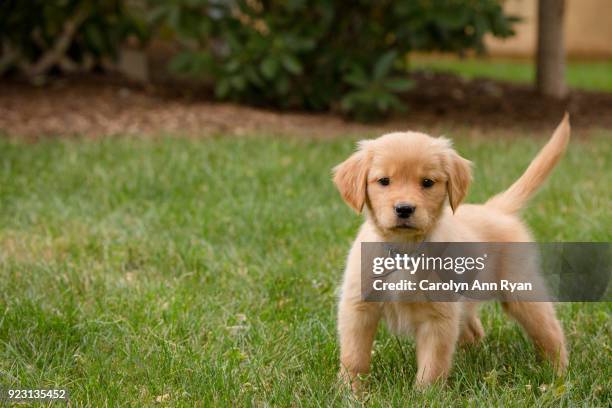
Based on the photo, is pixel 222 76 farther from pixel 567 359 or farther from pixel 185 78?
pixel 567 359

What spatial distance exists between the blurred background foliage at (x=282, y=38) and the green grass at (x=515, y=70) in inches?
160

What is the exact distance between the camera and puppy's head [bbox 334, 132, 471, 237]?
3.02 metres

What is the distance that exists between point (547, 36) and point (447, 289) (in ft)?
25.2

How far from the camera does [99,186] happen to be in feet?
18.9

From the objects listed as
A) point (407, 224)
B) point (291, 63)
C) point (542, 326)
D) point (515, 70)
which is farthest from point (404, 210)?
point (515, 70)

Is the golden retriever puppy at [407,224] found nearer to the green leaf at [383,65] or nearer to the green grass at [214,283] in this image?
the green grass at [214,283]

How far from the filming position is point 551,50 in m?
10.2

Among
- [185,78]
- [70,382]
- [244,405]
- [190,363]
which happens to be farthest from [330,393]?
[185,78]

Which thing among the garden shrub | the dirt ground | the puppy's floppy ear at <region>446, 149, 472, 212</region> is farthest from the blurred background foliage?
the puppy's floppy ear at <region>446, 149, 472, 212</region>

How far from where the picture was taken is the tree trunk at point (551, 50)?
9.93 meters

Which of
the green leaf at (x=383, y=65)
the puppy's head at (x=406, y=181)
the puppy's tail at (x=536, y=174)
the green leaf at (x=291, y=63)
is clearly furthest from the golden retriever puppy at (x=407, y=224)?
the green leaf at (x=383, y=65)

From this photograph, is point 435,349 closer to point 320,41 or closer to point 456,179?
point 456,179

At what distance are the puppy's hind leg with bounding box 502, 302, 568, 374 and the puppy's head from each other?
567mm

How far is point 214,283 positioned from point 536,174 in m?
1.53
